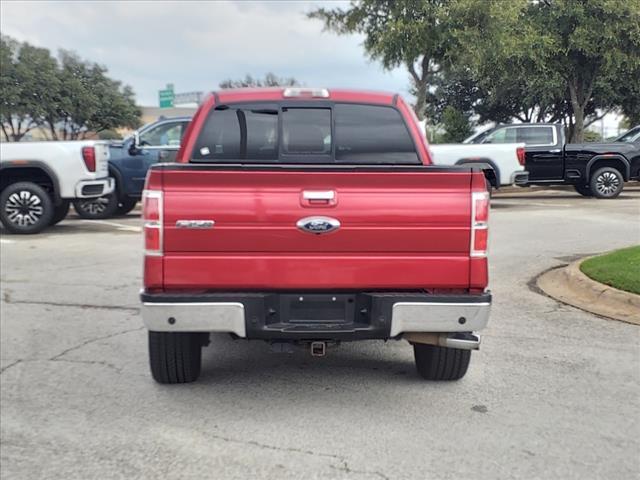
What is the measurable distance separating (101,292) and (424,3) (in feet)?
47.4

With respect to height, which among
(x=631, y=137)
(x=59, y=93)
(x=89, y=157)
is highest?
(x=59, y=93)

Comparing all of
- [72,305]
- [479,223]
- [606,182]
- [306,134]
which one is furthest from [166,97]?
[479,223]

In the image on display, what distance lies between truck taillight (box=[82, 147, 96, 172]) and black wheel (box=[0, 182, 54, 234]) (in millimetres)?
927

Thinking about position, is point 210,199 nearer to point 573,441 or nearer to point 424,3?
point 573,441

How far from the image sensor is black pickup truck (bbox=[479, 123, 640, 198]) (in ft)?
51.9

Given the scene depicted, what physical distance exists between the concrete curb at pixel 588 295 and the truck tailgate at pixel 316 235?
3.22 meters

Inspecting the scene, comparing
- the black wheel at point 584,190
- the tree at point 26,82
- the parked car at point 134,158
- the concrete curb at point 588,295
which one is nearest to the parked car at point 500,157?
the black wheel at point 584,190

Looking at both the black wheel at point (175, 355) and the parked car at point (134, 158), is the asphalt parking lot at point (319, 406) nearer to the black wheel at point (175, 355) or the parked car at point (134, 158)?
the black wheel at point (175, 355)

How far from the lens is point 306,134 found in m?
5.20

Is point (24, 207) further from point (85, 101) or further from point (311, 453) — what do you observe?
point (311, 453)

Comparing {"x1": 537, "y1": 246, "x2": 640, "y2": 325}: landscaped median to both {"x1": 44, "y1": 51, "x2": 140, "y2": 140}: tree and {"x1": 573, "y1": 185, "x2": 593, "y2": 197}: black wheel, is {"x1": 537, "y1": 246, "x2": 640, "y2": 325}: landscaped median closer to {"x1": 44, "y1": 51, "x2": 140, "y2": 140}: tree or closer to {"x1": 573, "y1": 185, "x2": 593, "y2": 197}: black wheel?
{"x1": 573, "y1": 185, "x2": 593, "y2": 197}: black wheel

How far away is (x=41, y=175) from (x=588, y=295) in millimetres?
9495

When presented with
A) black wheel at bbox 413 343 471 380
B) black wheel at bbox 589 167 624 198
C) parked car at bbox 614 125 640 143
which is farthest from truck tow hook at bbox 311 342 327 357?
parked car at bbox 614 125 640 143

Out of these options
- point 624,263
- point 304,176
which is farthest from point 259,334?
point 624,263
